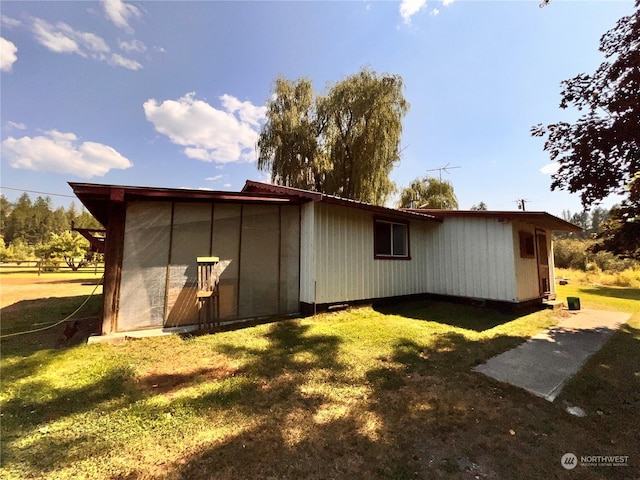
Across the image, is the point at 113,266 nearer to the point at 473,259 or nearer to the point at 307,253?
the point at 307,253

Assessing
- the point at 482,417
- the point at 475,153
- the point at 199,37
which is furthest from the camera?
the point at 475,153

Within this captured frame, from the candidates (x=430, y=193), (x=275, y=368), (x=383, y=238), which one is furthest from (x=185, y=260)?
(x=430, y=193)

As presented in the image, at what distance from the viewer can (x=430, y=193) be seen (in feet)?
72.3

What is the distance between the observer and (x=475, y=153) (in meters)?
14.0

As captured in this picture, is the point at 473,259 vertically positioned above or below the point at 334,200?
below

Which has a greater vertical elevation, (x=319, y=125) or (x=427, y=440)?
(x=319, y=125)

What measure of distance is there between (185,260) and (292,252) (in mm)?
2481

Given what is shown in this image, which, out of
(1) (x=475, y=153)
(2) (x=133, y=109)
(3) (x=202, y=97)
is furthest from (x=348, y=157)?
(2) (x=133, y=109)

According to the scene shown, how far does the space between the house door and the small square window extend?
15.0 feet

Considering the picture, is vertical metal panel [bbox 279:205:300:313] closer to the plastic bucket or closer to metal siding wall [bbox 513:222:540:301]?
metal siding wall [bbox 513:222:540:301]

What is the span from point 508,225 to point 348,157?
10.1m

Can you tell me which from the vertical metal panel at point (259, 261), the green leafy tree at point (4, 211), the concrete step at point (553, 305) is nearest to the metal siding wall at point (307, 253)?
the vertical metal panel at point (259, 261)

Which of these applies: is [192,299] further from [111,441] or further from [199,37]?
[199,37]

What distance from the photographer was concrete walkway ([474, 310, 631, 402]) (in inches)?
153
